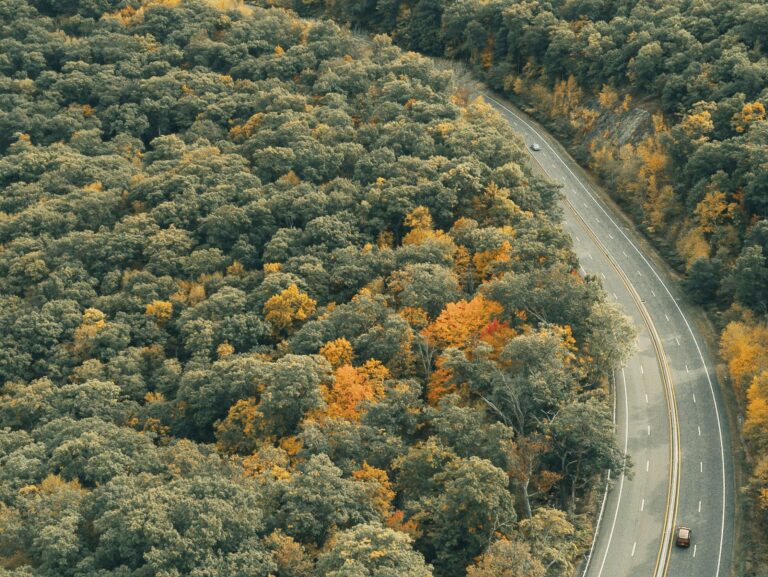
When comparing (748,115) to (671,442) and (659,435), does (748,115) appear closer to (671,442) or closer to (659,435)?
(659,435)

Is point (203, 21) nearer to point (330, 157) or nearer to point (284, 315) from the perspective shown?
→ point (330, 157)

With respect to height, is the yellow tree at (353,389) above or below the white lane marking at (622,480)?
below

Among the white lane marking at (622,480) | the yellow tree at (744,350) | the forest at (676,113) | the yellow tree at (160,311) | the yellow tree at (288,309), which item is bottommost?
the yellow tree at (160,311)

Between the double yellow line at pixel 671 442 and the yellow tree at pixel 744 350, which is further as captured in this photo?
the yellow tree at pixel 744 350

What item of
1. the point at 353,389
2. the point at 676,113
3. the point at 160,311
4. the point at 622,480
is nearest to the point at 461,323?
the point at 353,389

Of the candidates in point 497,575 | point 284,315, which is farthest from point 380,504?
point 284,315

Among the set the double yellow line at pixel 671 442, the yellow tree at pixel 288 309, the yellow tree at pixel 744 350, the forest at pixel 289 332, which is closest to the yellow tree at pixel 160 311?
the forest at pixel 289 332

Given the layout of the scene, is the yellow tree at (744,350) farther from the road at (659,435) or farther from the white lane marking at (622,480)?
the white lane marking at (622,480)
